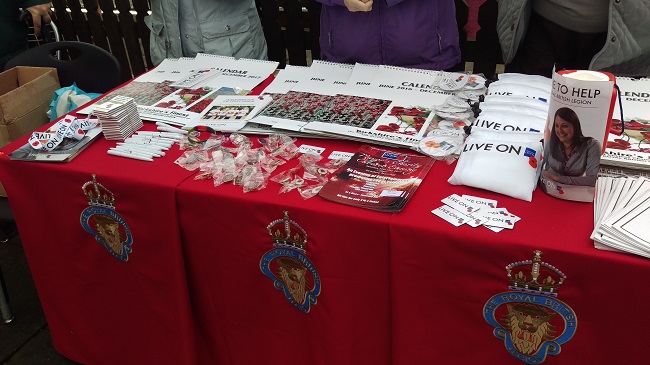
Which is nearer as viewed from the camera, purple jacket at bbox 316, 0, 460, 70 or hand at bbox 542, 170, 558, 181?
hand at bbox 542, 170, 558, 181

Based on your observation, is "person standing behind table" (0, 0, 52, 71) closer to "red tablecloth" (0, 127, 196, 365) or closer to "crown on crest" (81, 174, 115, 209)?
"red tablecloth" (0, 127, 196, 365)

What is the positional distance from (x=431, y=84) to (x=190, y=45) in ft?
3.36

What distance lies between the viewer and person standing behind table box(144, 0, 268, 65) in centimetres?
206

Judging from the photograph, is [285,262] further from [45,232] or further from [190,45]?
[190,45]

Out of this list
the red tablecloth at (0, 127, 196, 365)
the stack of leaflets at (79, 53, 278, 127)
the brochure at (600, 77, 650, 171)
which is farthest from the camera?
the stack of leaflets at (79, 53, 278, 127)

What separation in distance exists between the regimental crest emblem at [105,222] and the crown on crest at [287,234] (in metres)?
0.44

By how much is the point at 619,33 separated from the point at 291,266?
3.87 ft

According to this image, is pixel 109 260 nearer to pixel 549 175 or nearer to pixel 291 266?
pixel 291 266

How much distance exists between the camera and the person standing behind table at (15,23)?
2.60m

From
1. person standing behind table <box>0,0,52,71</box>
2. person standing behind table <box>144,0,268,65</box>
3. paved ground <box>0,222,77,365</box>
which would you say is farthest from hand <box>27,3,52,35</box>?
paved ground <box>0,222,77,365</box>

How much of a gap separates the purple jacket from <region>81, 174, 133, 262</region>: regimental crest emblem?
970mm

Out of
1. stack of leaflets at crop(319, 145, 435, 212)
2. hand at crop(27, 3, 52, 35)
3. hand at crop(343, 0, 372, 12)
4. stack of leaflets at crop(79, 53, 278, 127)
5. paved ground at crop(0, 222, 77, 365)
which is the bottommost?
paved ground at crop(0, 222, 77, 365)

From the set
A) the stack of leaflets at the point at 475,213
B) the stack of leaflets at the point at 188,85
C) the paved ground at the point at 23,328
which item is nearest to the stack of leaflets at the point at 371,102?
the stack of leaflets at the point at 188,85

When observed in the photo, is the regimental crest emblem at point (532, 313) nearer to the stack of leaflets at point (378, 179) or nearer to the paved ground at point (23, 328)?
the stack of leaflets at point (378, 179)
